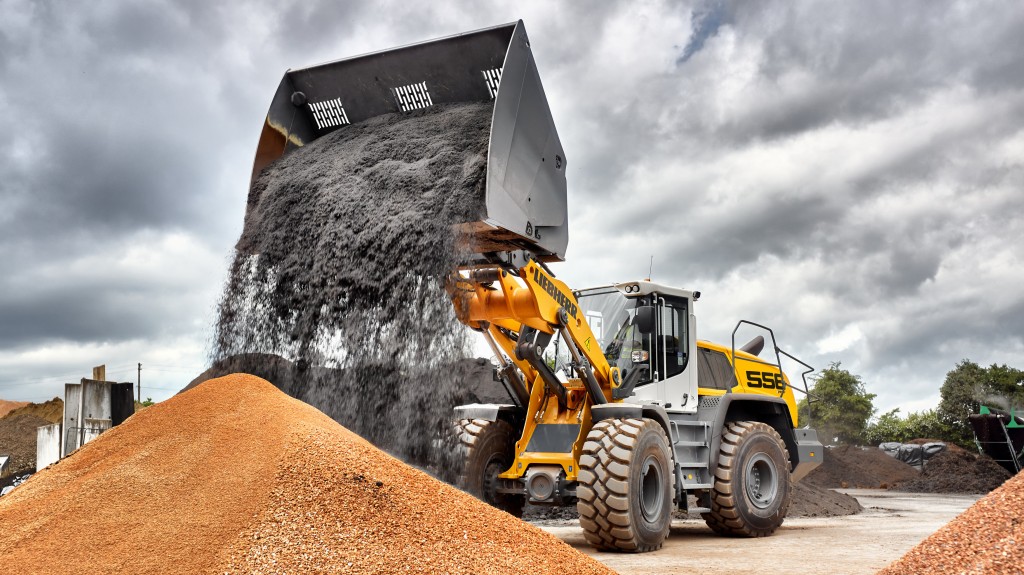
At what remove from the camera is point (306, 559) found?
3.50 m

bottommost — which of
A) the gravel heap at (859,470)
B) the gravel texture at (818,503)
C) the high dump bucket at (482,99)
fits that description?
the gravel heap at (859,470)

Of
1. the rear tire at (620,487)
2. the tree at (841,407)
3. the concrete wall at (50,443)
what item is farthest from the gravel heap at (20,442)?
the tree at (841,407)

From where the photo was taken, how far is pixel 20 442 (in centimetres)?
1357

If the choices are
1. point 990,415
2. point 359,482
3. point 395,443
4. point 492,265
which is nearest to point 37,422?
point 395,443

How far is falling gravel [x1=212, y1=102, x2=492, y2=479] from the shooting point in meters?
5.70

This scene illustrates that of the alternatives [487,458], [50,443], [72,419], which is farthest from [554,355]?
[50,443]

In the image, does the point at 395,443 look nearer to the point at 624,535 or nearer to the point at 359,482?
the point at 624,535

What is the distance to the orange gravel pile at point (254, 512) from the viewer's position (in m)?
3.60

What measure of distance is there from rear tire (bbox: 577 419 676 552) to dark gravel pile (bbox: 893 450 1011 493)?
13031mm

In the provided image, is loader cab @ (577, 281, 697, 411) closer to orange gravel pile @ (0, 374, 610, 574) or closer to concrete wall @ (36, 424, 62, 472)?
orange gravel pile @ (0, 374, 610, 574)

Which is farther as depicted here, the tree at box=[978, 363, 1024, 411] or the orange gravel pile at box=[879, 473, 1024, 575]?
the tree at box=[978, 363, 1024, 411]

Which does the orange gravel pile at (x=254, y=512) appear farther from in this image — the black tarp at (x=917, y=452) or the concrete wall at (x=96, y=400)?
the black tarp at (x=917, y=452)

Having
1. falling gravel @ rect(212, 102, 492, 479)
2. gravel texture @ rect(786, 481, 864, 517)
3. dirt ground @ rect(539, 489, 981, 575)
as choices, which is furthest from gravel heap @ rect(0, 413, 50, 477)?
gravel texture @ rect(786, 481, 864, 517)

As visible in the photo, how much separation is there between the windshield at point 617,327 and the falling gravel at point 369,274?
6.65ft
